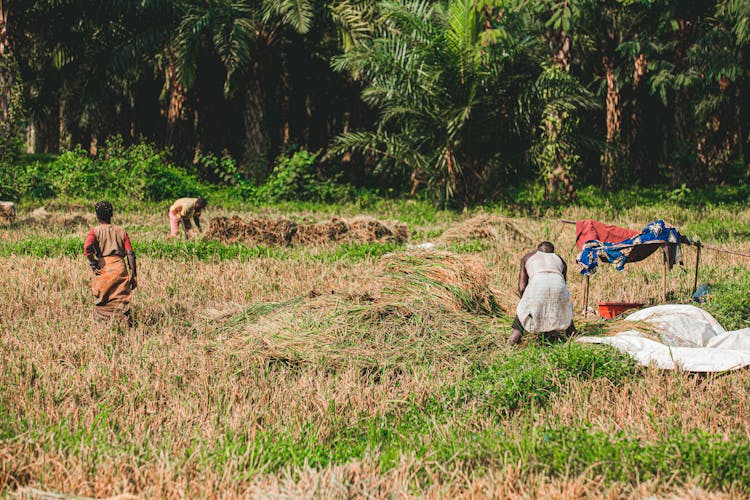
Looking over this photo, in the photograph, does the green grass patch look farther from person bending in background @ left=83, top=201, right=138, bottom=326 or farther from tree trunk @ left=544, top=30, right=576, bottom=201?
tree trunk @ left=544, top=30, right=576, bottom=201

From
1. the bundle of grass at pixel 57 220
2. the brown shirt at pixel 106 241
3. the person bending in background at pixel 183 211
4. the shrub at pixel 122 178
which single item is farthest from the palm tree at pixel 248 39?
the brown shirt at pixel 106 241

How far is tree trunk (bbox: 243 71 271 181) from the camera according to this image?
20.9 metres

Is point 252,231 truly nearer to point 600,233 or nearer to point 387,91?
point 600,233

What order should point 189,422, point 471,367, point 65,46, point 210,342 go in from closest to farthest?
point 189,422
point 471,367
point 210,342
point 65,46

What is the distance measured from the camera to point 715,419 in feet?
13.5

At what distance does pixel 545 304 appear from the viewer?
18.0 feet

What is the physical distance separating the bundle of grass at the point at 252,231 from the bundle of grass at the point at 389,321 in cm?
453

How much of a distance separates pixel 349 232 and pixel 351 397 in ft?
24.2

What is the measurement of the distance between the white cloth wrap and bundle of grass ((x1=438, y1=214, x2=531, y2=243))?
5929 millimetres

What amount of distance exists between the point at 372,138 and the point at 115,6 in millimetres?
8675

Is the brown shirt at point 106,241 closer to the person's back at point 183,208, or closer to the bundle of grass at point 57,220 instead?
the person's back at point 183,208

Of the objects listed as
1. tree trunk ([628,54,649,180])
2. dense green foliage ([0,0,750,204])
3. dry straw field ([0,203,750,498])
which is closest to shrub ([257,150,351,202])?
dense green foliage ([0,0,750,204])

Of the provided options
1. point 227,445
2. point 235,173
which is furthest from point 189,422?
point 235,173

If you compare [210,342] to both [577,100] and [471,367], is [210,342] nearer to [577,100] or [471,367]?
[471,367]
